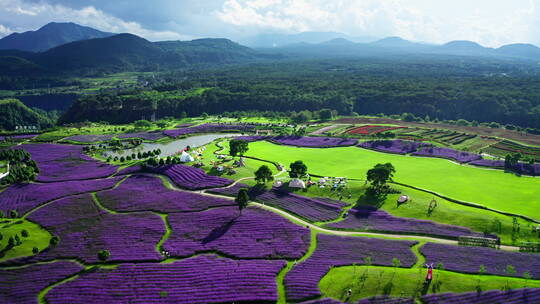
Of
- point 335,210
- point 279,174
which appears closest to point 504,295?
point 335,210

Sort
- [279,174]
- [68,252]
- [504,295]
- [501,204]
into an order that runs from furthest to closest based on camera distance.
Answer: [279,174]
[501,204]
[68,252]
[504,295]

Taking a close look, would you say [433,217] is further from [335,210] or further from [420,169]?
[420,169]

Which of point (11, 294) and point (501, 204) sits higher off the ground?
point (501, 204)

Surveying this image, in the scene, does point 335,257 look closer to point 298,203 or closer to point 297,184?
point 298,203

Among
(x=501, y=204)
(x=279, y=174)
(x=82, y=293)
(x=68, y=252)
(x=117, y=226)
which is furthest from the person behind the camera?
(x=279, y=174)

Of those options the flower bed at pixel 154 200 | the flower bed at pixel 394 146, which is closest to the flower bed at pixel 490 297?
the flower bed at pixel 154 200

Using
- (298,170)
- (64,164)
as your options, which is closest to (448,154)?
(298,170)
